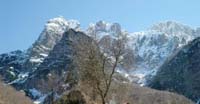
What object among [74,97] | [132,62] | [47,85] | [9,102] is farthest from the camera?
[9,102]

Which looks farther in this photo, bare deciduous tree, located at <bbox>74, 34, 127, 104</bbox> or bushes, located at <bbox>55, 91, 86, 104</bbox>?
bare deciduous tree, located at <bbox>74, 34, 127, 104</bbox>

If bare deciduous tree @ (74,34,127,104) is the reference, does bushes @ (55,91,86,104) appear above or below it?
below

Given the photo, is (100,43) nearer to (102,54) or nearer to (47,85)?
(102,54)

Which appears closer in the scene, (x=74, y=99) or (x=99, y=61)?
(x=74, y=99)

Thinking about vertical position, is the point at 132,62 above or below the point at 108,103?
above

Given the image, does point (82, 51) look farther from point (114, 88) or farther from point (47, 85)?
point (47, 85)

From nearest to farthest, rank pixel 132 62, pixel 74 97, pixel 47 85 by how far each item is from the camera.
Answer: pixel 74 97
pixel 132 62
pixel 47 85

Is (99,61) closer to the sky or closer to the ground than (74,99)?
closer to the sky

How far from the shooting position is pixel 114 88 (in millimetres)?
49031

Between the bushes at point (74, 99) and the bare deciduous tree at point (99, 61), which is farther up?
the bare deciduous tree at point (99, 61)

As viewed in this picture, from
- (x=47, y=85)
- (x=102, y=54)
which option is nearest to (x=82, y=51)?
(x=102, y=54)

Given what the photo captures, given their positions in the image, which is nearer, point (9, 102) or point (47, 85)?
point (47, 85)

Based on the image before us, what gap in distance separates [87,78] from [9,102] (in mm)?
154821

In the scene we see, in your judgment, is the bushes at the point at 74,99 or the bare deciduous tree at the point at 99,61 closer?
the bushes at the point at 74,99
